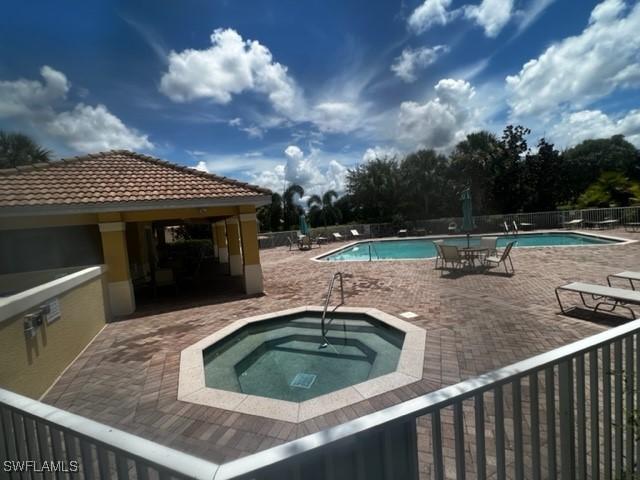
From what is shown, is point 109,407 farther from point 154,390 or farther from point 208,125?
point 208,125

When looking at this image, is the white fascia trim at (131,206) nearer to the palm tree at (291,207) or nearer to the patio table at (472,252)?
the patio table at (472,252)

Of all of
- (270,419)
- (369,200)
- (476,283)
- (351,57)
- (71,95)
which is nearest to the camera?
(270,419)

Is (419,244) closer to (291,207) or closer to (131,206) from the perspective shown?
(291,207)

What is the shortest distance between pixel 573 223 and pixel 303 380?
2412 centimetres

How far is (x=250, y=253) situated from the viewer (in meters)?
8.83

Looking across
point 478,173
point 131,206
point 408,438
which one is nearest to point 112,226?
point 131,206

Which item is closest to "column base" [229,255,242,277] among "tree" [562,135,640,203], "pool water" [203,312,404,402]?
"pool water" [203,312,404,402]

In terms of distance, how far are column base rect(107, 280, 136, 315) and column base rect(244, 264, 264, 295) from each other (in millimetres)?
2986

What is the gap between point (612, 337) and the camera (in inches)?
70.5

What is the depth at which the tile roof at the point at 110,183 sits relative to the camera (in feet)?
23.0

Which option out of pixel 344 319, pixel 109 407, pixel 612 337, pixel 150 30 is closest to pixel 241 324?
pixel 344 319

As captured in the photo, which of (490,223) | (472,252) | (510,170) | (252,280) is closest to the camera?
(252,280)

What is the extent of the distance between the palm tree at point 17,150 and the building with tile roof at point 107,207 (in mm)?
9195

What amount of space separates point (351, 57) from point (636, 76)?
15.2 metres
